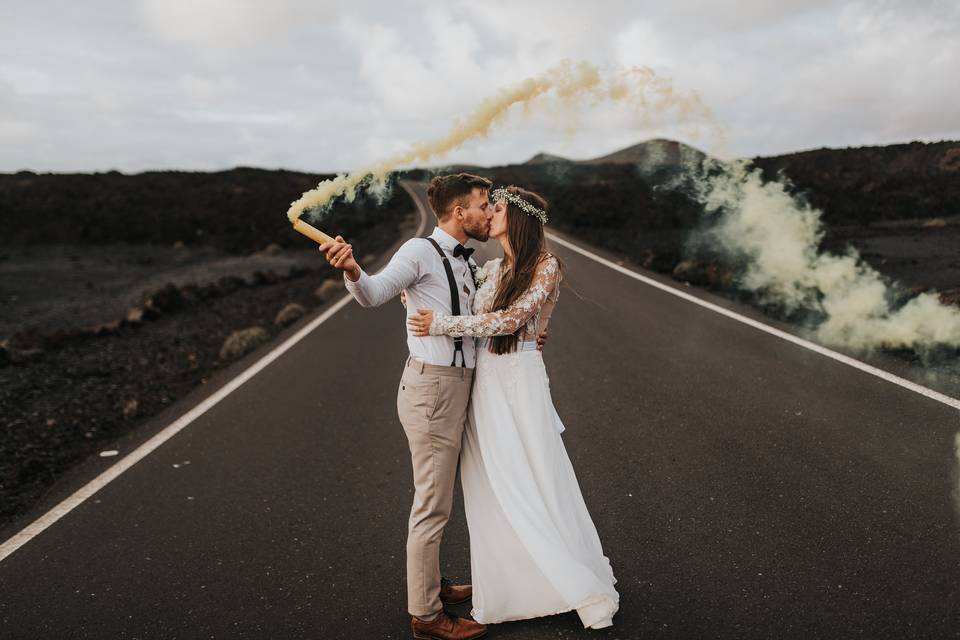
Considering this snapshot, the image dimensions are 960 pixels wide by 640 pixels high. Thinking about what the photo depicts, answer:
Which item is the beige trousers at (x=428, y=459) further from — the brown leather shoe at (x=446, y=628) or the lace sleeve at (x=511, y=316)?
the lace sleeve at (x=511, y=316)

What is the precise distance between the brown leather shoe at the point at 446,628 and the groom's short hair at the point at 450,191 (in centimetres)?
206

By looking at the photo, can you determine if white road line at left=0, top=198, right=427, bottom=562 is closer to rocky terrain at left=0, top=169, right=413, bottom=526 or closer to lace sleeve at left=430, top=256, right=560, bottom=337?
rocky terrain at left=0, top=169, right=413, bottom=526

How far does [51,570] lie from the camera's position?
4211mm

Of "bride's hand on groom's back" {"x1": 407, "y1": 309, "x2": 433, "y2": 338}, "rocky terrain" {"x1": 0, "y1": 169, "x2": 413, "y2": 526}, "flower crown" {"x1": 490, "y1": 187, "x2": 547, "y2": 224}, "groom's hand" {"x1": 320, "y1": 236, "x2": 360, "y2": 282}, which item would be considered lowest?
"rocky terrain" {"x1": 0, "y1": 169, "x2": 413, "y2": 526}

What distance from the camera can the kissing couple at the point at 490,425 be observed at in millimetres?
3447

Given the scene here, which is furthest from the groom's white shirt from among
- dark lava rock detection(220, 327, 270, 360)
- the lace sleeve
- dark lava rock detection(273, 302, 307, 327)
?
dark lava rock detection(273, 302, 307, 327)

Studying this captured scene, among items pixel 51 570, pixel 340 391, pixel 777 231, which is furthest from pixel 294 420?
pixel 777 231

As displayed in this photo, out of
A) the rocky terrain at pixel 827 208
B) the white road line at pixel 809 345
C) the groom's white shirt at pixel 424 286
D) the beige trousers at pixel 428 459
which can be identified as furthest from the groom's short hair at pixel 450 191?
the white road line at pixel 809 345

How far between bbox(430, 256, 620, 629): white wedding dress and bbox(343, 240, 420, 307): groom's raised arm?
0.45 m

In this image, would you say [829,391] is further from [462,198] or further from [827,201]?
[827,201]

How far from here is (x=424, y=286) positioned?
137 inches

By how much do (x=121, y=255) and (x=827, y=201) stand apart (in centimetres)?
3138

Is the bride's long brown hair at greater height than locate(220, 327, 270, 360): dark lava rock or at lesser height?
greater

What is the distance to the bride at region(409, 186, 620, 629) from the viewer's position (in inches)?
138
